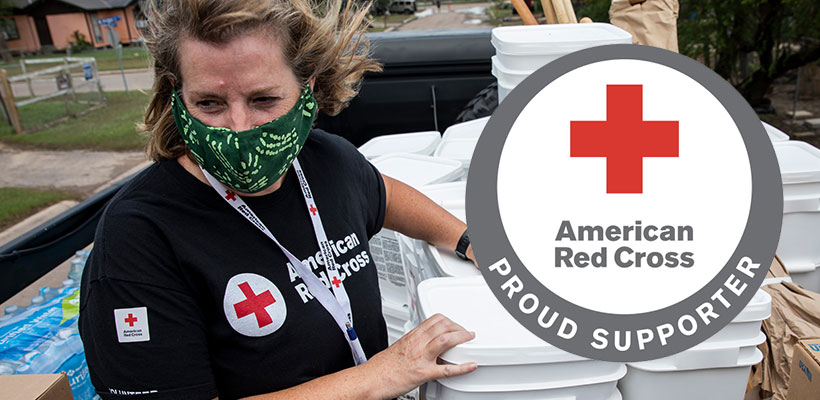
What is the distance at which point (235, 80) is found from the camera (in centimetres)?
109

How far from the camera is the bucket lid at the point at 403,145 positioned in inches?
114

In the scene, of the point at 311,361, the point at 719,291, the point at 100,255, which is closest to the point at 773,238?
the point at 719,291

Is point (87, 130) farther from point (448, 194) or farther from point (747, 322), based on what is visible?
point (747, 322)

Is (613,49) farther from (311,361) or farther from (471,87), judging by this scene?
(471,87)

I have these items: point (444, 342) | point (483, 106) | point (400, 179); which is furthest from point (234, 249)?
point (483, 106)

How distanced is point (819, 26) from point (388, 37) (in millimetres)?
4331

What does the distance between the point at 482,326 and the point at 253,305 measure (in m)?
0.47

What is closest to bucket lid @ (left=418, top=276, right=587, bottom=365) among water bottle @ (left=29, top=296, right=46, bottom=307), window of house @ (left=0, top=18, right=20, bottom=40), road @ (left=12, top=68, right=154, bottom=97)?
water bottle @ (left=29, top=296, right=46, bottom=307)

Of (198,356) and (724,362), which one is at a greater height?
(198,356)

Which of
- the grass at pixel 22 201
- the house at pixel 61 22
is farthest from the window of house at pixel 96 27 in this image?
the grass at pixel 22 201

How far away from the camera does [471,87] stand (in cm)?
395

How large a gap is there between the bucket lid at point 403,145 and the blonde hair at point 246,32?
1.39 meters

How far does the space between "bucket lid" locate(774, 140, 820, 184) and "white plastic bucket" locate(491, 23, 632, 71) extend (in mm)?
640

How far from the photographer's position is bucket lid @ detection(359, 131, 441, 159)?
2.90 metres
